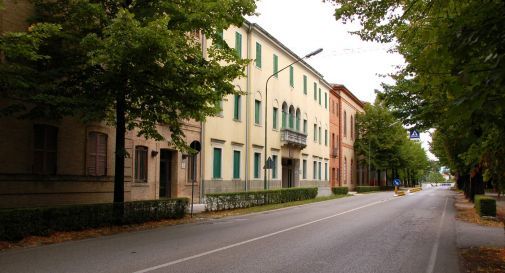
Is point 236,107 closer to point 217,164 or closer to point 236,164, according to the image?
point 236,164

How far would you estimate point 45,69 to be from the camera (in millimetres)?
14195

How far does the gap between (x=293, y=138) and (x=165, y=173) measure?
17371 mm

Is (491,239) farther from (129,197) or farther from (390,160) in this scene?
(390,160)

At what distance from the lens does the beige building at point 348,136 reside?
2415 inches

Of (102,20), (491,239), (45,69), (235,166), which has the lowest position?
(491,239)

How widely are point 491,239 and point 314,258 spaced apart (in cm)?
657

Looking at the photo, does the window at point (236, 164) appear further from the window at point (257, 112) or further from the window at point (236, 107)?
the window at point (257, 112)

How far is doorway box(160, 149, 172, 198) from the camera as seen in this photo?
24.9 metres

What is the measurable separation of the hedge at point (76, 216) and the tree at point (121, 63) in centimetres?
70

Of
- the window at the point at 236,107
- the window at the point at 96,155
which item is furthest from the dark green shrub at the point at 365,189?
the window at the point at 96,155

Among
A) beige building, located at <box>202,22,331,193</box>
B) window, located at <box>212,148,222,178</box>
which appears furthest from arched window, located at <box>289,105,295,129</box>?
window, located at <box>212,148,222,178</box>

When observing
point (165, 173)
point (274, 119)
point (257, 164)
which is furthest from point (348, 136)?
point (165, 173)

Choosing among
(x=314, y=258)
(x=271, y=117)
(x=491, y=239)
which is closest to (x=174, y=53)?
(x=314, y=258)

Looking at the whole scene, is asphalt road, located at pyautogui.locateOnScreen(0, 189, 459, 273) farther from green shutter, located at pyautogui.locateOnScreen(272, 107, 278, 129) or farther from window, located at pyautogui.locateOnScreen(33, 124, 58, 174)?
green shutter, located at pyautogui.locateOnScreen(272, 107, 278, 129)
